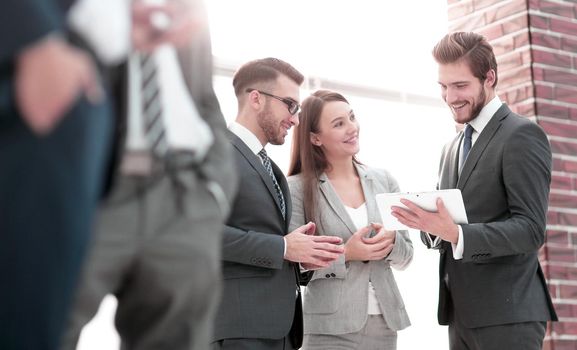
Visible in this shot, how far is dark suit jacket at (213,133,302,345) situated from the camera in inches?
137

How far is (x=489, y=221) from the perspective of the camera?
3.83 meters

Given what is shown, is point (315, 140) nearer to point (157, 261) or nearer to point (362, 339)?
point (362, 339)

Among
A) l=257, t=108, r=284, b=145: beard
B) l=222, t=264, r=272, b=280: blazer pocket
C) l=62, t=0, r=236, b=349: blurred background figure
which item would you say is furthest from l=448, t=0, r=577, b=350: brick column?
l=62, t=0, r=236, b=349: blurred background figure

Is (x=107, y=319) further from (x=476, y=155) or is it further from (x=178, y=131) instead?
(x=178, y=131)

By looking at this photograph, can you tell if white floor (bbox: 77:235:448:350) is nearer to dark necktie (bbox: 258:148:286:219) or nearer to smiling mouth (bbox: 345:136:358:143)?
smiling mouth (bbox: 345:136:358:143)

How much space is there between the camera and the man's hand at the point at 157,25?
150cm

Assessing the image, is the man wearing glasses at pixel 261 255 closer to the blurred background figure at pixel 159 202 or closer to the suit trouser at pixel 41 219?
the blurred background figure at pixel 159 202

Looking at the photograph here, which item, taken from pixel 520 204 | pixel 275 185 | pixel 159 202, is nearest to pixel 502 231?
pixel 520 204

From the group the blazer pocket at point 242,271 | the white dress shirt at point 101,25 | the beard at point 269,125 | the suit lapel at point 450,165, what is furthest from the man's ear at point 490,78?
the white dress shirt at point 101,25

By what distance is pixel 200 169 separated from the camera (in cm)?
161

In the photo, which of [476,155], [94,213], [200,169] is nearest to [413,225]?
[476,155]

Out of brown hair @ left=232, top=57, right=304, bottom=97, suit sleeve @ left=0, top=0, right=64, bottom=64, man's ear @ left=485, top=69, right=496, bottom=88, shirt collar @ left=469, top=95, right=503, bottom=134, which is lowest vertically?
suit sleeve @ left=0, top=0, right=64, bottom=64

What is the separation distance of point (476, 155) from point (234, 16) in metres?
1.73

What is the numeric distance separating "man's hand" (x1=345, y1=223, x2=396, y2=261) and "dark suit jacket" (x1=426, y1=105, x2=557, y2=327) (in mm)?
279
